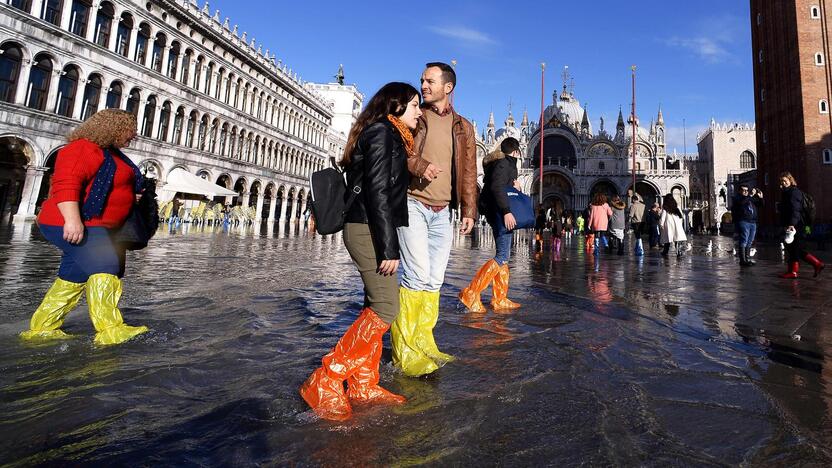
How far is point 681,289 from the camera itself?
516cm

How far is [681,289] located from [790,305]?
1.16 meters

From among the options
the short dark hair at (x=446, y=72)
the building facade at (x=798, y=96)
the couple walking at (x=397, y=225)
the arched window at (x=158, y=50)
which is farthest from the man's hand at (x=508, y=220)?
the building facade at (x=798, y=96)

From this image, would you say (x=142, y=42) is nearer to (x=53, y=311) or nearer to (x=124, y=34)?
(x=124, y=34)

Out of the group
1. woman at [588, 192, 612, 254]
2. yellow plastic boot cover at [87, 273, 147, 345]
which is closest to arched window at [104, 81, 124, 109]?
woman at [588, 192, 612, 254]

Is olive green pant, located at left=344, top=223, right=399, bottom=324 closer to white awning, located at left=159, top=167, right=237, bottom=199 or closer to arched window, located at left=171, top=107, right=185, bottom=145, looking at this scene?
white awning, located at left=159, top=167, right=237, bottom=199

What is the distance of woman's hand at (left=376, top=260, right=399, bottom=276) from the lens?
1886mm

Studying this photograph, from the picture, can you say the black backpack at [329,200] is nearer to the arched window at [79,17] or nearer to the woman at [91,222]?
the woman at [91,222]

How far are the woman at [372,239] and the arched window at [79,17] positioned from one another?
82.6ft

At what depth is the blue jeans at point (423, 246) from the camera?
2.26 meters

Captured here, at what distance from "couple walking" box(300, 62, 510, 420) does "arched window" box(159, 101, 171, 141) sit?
89.7ft

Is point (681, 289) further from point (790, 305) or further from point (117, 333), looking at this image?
point (117, 333)

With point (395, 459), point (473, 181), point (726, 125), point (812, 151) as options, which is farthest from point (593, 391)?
point (726, 125)

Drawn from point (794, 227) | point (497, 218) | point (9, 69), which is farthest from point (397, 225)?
point (9, 69)

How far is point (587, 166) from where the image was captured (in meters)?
52.8
